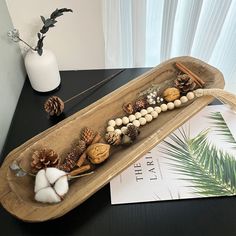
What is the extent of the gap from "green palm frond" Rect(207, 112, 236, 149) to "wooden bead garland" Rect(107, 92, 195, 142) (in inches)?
3.3

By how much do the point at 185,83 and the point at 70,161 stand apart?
387 mm

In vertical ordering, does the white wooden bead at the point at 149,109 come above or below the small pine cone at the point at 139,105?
below

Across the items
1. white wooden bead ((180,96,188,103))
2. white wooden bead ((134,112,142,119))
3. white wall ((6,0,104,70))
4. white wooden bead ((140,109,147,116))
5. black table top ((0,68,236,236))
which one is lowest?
black table top ((0,68,236,236))

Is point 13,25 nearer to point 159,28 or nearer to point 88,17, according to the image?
point 88,17

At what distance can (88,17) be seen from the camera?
0.75m

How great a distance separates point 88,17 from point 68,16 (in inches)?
2.4

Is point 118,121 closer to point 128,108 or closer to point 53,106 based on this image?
point 128,108

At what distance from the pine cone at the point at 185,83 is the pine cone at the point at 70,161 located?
351mm

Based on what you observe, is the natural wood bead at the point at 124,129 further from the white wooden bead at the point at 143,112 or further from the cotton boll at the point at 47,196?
the cotton boll at the point at 47,196

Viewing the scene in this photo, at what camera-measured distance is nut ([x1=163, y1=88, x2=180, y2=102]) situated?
27.0 inches

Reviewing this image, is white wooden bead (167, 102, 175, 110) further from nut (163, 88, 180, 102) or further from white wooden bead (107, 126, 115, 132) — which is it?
white wooden bead (107, 126, 115, 132)

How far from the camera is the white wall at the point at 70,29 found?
0.71 meters

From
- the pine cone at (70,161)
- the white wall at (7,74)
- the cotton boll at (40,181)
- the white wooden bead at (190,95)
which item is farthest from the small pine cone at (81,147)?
the white wooden bead at (190,95)

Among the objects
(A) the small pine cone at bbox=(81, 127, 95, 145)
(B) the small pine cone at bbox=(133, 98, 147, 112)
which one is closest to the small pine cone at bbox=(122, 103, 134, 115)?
(B) the small pine cone at bbox=(133, 98, 147, 112)
